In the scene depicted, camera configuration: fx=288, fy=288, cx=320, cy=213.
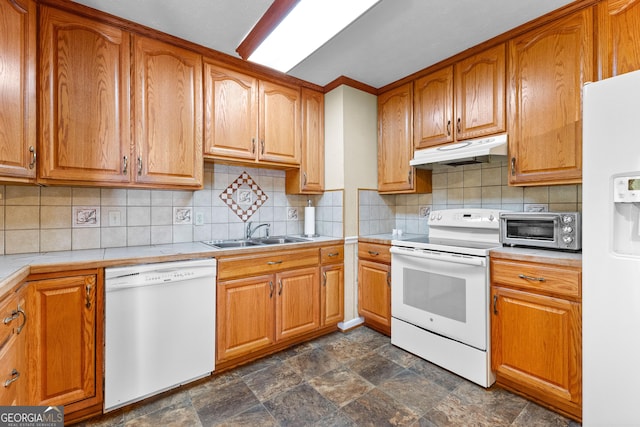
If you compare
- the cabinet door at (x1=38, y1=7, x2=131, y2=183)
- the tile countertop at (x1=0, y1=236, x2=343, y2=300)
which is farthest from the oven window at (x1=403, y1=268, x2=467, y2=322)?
the cabinet door at (x1=38, y1=7, x2=131, y2=183)

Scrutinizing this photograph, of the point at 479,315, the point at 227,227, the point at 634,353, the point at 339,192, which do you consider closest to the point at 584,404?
the point at 634,353

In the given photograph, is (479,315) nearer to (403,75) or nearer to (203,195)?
(403,75)

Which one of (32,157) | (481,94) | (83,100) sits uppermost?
(481,94)

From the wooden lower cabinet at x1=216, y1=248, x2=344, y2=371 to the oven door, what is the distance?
635 mm

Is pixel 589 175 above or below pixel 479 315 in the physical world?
above

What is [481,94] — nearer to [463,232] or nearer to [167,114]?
[463,232]

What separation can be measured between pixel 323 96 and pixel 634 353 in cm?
278

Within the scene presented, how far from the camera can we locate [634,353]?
1.24m

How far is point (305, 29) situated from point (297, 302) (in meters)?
1.97

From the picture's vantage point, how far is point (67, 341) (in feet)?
4.99

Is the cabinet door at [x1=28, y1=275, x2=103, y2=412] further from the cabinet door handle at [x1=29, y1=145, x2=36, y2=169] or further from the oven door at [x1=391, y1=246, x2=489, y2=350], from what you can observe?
the oven door at [x1=391, y1=246, x2=489, y2=350]

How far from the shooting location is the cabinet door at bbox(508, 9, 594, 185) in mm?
1727

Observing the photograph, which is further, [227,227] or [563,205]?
[227,227]

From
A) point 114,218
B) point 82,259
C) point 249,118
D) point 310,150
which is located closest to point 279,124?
point 249,118
